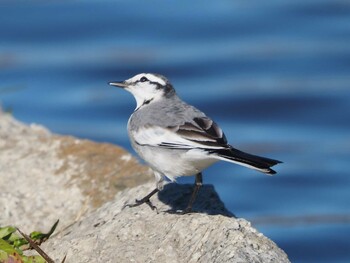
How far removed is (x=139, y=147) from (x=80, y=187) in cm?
75

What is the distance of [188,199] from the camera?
26.2ft

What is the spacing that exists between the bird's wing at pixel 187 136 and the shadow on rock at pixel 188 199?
1.43 ft

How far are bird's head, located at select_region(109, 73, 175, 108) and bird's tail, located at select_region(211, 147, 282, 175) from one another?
119 centimetres

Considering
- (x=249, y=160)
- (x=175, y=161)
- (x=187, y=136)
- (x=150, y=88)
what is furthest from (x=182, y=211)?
(x=150, y=88)

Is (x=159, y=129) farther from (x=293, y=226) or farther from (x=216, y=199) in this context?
(x=293, y=226)

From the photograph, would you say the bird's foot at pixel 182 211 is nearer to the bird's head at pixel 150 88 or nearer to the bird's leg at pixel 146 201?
the bird's leg at pixel 146 201

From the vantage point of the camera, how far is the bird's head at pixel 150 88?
330 inches

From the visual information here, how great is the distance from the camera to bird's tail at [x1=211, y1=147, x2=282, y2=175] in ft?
23.4

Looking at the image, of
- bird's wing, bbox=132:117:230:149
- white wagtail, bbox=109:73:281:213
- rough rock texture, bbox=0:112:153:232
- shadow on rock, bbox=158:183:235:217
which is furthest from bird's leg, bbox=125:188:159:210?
rough rock texture, bbox=0:112:153:232

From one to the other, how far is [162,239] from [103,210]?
952mm

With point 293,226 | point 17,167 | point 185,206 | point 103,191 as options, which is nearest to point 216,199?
point 185,206

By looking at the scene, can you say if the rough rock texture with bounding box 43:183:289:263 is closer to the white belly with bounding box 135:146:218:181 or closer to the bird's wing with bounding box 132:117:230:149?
the white belly with bounding box 135:146:218:181

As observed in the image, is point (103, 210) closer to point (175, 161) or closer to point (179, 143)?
point (175, 161)

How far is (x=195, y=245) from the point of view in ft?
22.5
